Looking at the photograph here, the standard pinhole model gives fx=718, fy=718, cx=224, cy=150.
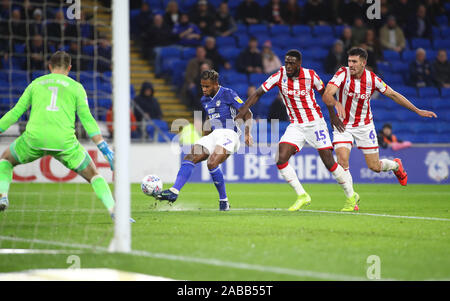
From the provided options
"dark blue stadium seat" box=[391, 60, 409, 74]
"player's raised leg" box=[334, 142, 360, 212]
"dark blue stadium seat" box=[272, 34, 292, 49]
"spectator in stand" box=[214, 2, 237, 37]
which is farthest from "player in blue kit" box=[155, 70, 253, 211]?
"dark blue stadium seat" box=[391, 60, 409, 74]

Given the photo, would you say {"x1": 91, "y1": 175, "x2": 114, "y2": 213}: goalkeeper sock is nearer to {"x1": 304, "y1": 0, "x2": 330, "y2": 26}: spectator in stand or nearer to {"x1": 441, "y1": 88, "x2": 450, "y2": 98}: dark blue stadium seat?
{"x1": 441, "y1": 88, "x2": 450, "y2": 98}: dark blue stadium seat

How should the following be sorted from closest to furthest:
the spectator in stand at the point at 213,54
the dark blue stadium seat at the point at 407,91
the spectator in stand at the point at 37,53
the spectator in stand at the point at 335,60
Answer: the spectator in stand at the point at 37,53 → the spectator in stand at the point at 213,54 → the spectator in stand at the point at 335,60 → the dark blue stadium seat at the point at 407,91

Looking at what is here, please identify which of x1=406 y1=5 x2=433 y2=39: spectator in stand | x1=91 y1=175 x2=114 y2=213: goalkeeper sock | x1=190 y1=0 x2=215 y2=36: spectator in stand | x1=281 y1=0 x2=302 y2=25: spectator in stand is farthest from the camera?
x1=406 y1=5 x2=433 y2=39: spectator in stand

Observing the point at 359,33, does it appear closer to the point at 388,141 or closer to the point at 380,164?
the point at 388,141

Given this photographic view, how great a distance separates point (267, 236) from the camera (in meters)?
6.80

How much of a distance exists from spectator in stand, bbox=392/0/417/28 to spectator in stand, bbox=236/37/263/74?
17.9 feet

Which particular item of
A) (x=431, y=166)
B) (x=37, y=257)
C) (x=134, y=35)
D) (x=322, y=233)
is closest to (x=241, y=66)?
(x=134, y=35)

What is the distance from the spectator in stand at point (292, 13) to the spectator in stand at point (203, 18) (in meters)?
2.54

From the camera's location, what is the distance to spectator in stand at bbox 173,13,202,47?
19.8 m

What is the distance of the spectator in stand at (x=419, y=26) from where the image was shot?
21.9 meters

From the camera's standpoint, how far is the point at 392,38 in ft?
70.6

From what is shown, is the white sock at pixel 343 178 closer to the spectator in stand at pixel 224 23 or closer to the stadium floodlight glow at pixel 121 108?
the stadium floodlight glow at pixel 121 108

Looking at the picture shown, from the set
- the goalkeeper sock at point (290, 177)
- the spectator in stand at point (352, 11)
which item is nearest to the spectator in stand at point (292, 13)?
the spectator in stand at point (352, 11)
